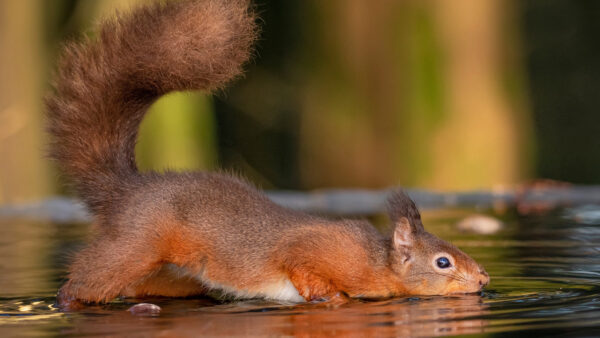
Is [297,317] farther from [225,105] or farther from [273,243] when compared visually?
[225,105]

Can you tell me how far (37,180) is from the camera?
11.6 m

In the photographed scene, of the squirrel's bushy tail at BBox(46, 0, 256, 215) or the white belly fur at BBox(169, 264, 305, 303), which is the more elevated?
the squirrel's bushy tail at BBox(46, 0, 256, 215)

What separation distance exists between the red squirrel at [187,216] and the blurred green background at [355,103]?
306 cm

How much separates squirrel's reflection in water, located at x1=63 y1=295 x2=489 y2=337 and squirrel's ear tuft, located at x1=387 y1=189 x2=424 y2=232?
582 millimetres

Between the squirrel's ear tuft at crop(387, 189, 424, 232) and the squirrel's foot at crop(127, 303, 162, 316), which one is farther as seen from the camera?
the squirrel's ear tuft at crop(387, 189, 424, 232)

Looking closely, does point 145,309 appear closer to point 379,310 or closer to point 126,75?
point 379,310

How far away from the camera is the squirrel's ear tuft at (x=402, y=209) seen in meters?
5.87

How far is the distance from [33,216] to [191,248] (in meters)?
5.42

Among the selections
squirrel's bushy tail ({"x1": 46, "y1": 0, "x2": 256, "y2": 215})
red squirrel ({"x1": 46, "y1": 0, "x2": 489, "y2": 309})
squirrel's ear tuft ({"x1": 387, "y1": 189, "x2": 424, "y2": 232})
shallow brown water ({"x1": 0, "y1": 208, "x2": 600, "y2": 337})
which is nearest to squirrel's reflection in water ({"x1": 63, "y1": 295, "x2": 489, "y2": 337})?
shallow brown water ({"x1": 0, "y1": 208, "x2": 600, "y2": 337})

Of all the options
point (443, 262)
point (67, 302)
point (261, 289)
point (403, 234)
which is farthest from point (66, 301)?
point (443, 262)

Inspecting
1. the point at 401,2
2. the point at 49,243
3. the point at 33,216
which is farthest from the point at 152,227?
the point at 401,2

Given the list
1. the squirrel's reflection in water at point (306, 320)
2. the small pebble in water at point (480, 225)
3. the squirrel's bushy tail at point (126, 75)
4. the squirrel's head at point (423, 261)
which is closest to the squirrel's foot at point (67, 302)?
the squirrel's reflection in water at point (306, 320)

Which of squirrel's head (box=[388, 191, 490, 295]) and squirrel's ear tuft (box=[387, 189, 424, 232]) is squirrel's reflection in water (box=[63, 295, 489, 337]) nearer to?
squirrel's head (box=[388, 191, 490, 295])

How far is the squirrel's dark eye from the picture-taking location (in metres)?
5.71
